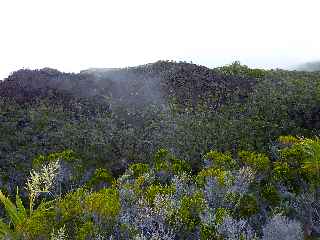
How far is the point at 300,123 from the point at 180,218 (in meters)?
16.3

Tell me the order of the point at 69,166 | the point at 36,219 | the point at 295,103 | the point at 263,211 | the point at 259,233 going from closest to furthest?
the point at 36,219 → the point at 259,233 → the point at 263,211 → the point at 69,166 → the point at 295,103

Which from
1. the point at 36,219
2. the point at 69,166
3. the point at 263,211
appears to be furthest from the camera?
the point at 69,166

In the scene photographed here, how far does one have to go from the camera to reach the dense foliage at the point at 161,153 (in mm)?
12141

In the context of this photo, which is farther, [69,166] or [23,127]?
[23,127]

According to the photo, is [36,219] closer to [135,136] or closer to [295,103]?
[135,136]

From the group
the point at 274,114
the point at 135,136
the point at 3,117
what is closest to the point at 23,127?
the point at 3,117

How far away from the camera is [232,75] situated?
33.6m

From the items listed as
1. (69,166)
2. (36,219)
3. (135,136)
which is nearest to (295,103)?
(135,136)

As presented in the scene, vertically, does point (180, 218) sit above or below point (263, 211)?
above

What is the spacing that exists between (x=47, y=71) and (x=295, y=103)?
53.4ft

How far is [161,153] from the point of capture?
19.9 m

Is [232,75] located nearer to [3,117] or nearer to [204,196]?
[3,117]

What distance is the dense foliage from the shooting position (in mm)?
12141

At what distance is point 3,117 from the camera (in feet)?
89.2
